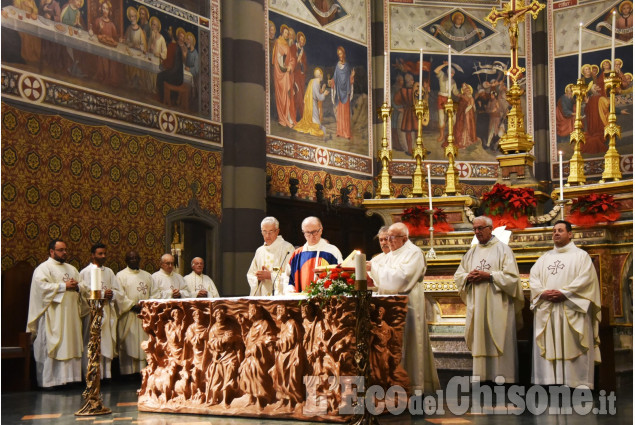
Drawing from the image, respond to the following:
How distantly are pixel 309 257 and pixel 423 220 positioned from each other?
418cm

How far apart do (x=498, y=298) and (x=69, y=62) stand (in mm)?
6383

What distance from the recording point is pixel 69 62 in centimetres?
1104

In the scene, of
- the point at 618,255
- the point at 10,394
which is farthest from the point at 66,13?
the point at 618,255

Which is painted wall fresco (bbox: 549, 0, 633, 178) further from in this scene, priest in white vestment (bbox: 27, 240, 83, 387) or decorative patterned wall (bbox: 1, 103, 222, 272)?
priest in white vestment (bbox: 27, 240, 83, 387)

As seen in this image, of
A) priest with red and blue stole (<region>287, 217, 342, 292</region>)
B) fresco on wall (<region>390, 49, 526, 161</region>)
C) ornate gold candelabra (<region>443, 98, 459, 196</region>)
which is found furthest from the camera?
fresco on wall (<region>390, 49, 526, 161</region>)

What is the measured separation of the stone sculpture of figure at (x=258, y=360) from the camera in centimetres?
699

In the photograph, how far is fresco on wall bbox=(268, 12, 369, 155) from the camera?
49.1 feet

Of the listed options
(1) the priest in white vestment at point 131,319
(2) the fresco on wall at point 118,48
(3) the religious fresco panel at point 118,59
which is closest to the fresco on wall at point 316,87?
(3) the religious fresco panel at point 118,59

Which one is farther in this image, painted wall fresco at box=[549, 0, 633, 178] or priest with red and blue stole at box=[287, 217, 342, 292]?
painted wall fresco at box=[549, 0, 633, 178]

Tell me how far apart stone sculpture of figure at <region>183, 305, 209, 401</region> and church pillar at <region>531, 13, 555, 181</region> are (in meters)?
11.7

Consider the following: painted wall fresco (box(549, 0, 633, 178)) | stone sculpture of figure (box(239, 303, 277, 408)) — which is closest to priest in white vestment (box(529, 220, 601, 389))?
stone sculpture of figure (box(239, 303, 277, 408))

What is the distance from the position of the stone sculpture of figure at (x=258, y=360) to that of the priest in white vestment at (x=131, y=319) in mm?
4136

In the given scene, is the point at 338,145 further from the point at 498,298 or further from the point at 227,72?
the point at 498,298

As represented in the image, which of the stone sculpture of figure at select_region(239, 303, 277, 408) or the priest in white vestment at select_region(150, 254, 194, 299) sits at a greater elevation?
the priest in white vestment at select_region(150, 254, 194, 299)
